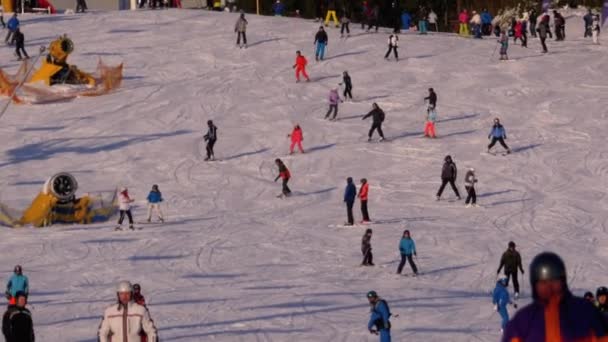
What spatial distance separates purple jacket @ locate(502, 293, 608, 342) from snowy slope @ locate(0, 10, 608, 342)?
12663mm

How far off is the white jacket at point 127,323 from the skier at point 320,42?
36.1 m

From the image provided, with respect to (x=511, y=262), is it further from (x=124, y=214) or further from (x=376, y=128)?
(x=376, y=128)

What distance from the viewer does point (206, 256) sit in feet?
79.9

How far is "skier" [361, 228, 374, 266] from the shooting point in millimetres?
23014

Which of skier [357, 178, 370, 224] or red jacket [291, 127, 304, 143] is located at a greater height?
red jacket [291, 127, 304, 143]

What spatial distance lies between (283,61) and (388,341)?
2992 centimetres

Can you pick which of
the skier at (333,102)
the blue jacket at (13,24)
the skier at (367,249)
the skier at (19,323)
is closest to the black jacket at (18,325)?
the skier at (19,323)

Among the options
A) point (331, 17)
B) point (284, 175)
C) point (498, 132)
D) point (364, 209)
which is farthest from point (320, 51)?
point (364, 209)

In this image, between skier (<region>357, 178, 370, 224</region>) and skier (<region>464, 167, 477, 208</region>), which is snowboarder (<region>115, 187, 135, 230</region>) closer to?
skier (<region>357, 178, 370, 224</region>)

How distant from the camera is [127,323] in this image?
8.01 meters

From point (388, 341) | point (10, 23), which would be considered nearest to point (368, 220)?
point (388, 341)

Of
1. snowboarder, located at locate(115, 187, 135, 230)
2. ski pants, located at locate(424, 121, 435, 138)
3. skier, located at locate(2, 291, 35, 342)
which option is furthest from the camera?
ski pants, located at locate(424, 121, 435, 138)

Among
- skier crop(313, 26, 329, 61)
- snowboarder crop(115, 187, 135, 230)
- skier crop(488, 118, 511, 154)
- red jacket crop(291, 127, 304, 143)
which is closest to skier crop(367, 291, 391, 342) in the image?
snowboarder crop(115, 187, 135, 230)

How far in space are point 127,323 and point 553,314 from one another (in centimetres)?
401
